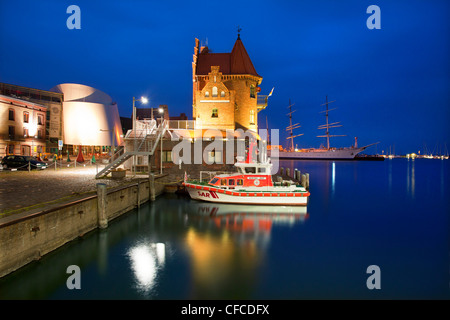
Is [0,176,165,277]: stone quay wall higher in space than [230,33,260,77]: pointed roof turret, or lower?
lower

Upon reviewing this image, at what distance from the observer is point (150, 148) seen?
34.4 metres

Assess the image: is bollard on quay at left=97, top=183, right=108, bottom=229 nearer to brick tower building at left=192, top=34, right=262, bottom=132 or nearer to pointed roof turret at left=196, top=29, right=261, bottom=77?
brick tower building at left=192, top=34, right=262, bottom=132

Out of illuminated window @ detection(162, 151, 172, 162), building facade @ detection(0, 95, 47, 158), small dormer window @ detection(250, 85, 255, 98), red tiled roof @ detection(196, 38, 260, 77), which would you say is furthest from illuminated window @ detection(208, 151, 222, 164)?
building facade @ detection(0, 95, 47, 158)

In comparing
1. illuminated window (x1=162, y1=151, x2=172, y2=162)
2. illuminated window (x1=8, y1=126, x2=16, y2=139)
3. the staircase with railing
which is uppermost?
illuminated window (x1=8, y1=126, x2=16, y2=139)

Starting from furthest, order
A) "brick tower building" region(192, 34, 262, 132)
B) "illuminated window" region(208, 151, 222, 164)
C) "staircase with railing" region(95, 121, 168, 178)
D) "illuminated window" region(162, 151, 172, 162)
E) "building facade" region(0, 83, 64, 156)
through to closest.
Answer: "building facade" region(0, 83, 64, 156) < "brick tower building" region(192, 34, 262, 132) < "illuminated window" region(208, 151, 222, 164) < "illuminated window" region(162, 151, 172, 162) < "staircase with railing" region(95, 121, 168, 178)

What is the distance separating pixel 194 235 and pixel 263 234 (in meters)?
4.50

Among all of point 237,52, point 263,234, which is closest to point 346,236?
point 263,234

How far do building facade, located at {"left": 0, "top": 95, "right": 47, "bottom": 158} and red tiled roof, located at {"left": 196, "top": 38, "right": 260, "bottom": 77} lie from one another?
32.1 metres

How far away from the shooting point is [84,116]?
74375mm

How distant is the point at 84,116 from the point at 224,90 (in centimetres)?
4801

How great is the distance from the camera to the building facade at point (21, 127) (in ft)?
152

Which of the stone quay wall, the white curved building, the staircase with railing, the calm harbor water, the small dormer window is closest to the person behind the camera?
the stone quay wall

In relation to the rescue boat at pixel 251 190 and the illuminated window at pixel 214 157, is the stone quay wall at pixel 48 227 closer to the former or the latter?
the rescue boat at pixel 251 190

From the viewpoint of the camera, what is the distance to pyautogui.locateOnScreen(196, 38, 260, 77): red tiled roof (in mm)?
47428
